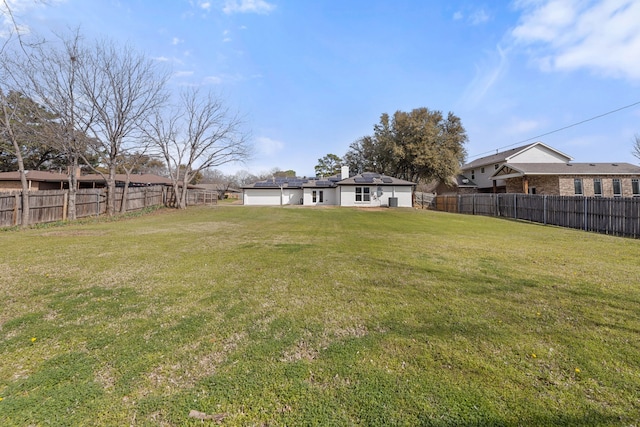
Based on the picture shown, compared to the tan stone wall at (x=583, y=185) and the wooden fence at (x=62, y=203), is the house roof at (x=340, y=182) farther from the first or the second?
the wooden fence at (x=62, y=203)

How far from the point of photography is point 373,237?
30.2 feet

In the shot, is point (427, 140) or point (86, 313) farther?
point (427, 140)

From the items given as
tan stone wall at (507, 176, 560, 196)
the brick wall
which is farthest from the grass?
the brick wall

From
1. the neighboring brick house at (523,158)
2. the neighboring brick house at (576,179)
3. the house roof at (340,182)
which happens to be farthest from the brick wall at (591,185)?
the house roof at (340,182)

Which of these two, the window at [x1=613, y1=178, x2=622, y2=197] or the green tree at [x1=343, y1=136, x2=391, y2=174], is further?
the green tree at [x1=343, y1=136, x2=391, y2=174]

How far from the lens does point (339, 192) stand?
90.7 feet

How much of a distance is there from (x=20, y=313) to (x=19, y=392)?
1974 mm

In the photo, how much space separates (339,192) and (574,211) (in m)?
18.3

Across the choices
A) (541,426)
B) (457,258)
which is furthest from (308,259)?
(541,426)

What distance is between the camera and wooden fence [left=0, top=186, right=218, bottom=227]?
11301mm

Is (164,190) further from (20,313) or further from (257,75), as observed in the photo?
(20,313)

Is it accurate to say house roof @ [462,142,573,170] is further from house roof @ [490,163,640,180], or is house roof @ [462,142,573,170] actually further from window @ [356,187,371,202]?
window @ [356,187,371,202]

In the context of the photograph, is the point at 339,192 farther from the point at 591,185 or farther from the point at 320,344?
the point at 320,344

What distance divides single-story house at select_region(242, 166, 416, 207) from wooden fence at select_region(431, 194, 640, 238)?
784cm
